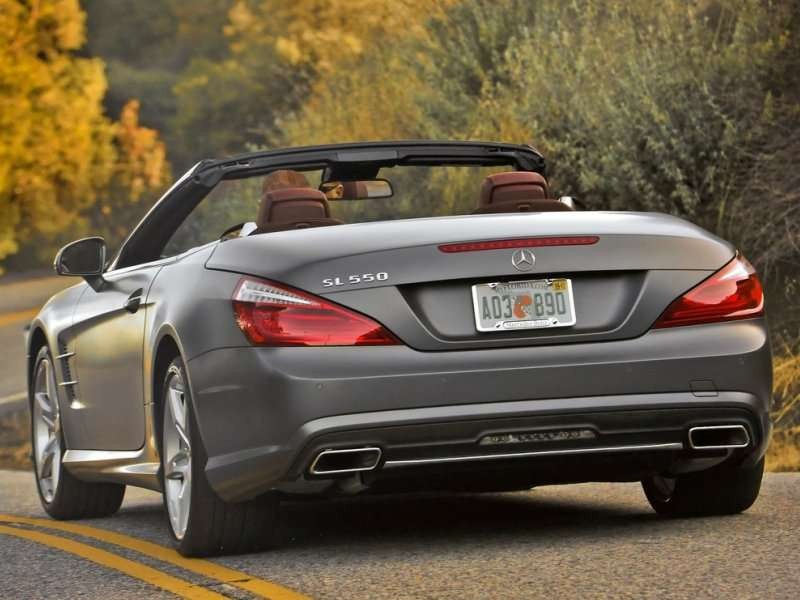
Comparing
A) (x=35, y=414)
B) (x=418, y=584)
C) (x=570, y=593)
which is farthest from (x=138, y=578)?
(x=35, y=414)

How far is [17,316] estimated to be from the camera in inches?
1459

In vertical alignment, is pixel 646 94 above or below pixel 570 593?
below

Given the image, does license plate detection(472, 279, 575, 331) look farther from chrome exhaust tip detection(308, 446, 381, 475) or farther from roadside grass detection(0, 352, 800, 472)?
roadside grass detection(0, 352, 800, 472)

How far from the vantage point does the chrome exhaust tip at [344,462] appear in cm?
662

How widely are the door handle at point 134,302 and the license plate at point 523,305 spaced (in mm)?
1817

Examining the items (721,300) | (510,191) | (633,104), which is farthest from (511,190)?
(633,104)

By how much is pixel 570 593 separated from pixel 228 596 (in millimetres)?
1145

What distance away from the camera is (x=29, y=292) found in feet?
139

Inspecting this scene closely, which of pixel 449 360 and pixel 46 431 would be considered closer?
pixel 449 360

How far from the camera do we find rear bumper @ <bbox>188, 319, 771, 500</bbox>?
259 inches

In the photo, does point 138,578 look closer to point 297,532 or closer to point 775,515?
point 297,532

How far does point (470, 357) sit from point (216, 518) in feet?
4.02

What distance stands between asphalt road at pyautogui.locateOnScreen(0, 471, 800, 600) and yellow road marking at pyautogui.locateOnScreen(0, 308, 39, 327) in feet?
90.5

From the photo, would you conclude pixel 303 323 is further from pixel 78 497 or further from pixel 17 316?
pixel 17 316
